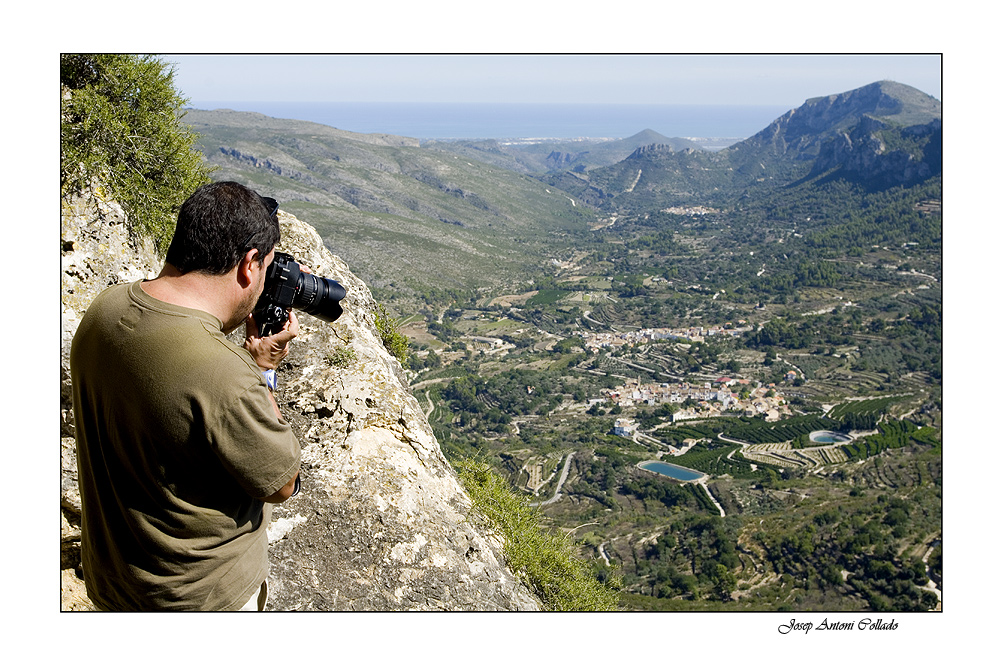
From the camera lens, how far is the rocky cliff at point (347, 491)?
14.1 ft

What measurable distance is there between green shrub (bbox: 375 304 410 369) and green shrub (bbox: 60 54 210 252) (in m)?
2.50

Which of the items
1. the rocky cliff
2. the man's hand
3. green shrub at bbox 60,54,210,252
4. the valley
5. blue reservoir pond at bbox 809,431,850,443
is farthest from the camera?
blue reservoir pond at bbox 809,431,850,443

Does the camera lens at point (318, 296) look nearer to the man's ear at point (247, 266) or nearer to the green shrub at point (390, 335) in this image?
→ the man's ear at point (247, 266)

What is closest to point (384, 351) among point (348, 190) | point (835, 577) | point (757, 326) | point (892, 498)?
point (835, 577)

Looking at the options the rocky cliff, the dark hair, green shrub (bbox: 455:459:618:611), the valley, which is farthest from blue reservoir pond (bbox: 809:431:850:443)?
the dark hair

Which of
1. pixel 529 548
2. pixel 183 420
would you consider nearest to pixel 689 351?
pixel 529 548

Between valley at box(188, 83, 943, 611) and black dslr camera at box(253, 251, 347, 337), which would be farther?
valley at box(188, 83, 943, 611)

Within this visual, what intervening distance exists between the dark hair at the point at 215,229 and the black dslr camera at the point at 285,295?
0.41 m

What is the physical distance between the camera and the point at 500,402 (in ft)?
208

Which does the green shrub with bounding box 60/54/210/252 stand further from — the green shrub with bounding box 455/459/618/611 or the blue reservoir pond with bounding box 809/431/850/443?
the blue reservoir pond with bounding box 809/431/850/443

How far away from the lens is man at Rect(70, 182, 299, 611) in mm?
2020

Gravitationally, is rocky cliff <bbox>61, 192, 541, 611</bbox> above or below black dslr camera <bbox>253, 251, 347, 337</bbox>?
below

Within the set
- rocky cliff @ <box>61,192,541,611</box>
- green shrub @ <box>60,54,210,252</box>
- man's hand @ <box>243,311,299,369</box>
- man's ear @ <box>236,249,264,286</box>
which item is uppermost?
green shrub @ <box>60,54,210,252</box>

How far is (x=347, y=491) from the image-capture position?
480cm
